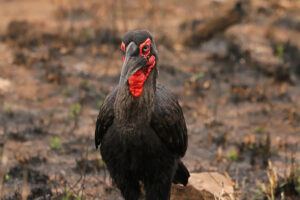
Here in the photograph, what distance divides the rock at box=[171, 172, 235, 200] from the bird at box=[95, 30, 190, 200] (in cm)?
50

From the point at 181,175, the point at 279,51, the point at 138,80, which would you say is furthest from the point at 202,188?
the point at 279,51

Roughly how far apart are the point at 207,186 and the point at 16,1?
8840 mm

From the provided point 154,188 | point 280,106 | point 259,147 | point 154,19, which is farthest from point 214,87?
point 154,188

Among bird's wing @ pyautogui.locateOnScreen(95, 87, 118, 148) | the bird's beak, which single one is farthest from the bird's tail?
the bird's beak

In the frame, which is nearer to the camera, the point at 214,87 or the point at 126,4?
the point at 214,87

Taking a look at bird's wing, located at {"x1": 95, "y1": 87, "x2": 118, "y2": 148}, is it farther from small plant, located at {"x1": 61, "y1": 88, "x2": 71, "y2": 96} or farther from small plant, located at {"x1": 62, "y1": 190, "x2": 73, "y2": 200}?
small plant, located at {"x1": 61, "y1": 88, "x2": 71, "y2": 96}

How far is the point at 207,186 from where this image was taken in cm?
418

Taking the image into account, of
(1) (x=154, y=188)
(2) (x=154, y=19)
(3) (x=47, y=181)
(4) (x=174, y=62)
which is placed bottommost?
(3) (x=47, y=181)

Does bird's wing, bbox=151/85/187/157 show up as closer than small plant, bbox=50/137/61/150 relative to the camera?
Yes

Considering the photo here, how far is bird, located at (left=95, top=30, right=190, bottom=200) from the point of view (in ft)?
10.0

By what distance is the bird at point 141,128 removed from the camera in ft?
10.0

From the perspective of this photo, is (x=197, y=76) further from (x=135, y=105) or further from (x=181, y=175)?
(x=135, y=105)

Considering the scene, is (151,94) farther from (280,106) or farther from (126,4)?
(126,4)

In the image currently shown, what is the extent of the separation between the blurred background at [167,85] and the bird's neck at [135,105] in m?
1.02
